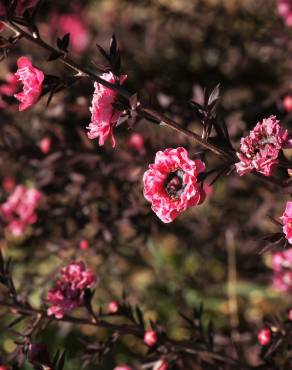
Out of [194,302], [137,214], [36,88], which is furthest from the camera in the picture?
[194,302]

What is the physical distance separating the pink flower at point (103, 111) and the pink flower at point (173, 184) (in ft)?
0.49

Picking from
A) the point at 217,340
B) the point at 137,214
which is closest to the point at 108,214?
the point at 137,214

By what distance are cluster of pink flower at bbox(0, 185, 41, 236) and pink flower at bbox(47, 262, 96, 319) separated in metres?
0.97

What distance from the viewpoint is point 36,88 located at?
1.45m

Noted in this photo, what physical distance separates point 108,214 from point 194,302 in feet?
3.04

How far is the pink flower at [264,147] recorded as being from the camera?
1416mm

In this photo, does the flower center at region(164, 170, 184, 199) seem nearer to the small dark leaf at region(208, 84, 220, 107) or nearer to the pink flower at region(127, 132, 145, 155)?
the small dark leaf at region(208, 84, 220, 107)

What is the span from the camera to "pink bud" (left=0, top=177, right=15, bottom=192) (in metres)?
3.28

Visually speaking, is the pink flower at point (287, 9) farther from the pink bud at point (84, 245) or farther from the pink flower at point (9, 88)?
the pink bud at point (84, 245)

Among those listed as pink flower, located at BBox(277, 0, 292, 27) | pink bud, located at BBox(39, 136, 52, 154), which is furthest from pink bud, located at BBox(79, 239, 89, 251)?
pink flower, located at BBox(277, 0, 292, 27)

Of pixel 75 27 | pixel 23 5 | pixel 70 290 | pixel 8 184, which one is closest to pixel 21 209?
pixel 8 184

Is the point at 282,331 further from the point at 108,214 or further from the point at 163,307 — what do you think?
the point at 163,307

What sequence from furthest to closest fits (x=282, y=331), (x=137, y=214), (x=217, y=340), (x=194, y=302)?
(x=194, y=302)
(x=137, y=214)
(x=217, y=340)
(x=282, y=331)

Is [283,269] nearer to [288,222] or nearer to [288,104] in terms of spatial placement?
[288,104]
